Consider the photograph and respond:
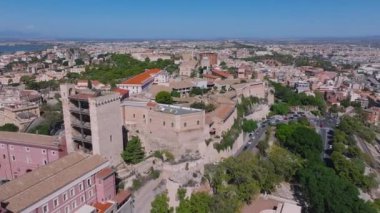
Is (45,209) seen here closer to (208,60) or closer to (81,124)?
(81,124)

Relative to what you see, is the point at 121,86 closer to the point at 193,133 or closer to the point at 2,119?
the point at 2,119

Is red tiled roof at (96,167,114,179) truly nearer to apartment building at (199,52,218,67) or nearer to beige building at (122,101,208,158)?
beige building at (122,101,208,158)

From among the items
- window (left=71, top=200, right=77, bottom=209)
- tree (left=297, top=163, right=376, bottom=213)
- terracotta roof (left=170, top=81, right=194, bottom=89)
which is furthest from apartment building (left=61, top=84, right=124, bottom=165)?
terracotta roof (left=170, top=81, right=194, bottom=89)

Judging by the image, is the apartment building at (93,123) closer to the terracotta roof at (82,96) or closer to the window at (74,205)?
the terracotta roof at (82,96)

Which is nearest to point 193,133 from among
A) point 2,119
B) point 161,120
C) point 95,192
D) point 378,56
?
point 161,120

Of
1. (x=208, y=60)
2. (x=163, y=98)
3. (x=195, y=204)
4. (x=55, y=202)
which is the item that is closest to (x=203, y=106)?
(x=163, y=98)
